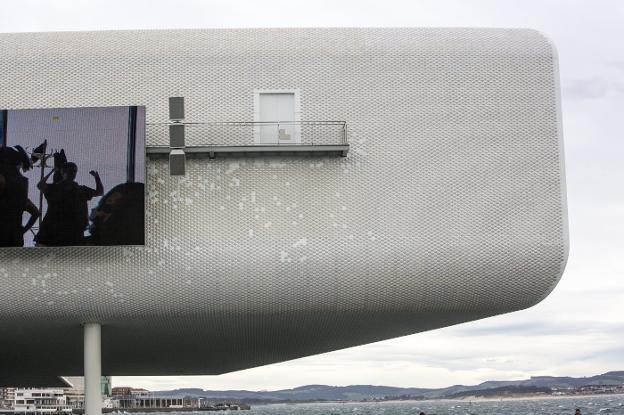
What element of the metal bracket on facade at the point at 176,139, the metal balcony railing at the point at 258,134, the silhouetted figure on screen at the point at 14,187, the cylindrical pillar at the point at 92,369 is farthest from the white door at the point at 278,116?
the cylindrical pillar at the point at 92,369

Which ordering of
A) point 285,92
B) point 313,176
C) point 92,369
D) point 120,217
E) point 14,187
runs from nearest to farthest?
point 120,217 → point 14,187 → point 313,176 → point 285,92 → point 92,369

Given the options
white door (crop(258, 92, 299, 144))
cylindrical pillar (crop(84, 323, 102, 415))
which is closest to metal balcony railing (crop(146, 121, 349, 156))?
white door (crop(258, 92, 299, 144))

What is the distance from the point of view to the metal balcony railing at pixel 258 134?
75.5 ft

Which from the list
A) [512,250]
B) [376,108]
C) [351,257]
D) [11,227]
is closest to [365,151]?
[376,108]

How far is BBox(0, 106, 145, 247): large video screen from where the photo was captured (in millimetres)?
21969

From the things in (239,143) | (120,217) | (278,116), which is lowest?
(120,217)

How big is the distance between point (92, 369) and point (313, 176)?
22.6ft

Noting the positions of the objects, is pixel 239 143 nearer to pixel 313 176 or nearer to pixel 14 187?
pixel 313 176

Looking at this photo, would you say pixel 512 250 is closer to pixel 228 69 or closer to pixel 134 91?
pixel 228 69

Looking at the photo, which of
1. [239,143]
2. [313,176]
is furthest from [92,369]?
[313,176]

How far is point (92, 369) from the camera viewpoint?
77.3 ft

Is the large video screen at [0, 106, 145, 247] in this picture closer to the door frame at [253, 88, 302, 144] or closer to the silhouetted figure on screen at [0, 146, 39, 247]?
the silhouetted figure on screen at [0, 146, 39, 247]

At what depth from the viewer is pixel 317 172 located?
23031mm

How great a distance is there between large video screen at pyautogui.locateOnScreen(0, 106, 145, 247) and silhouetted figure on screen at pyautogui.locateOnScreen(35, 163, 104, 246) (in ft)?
0.07
